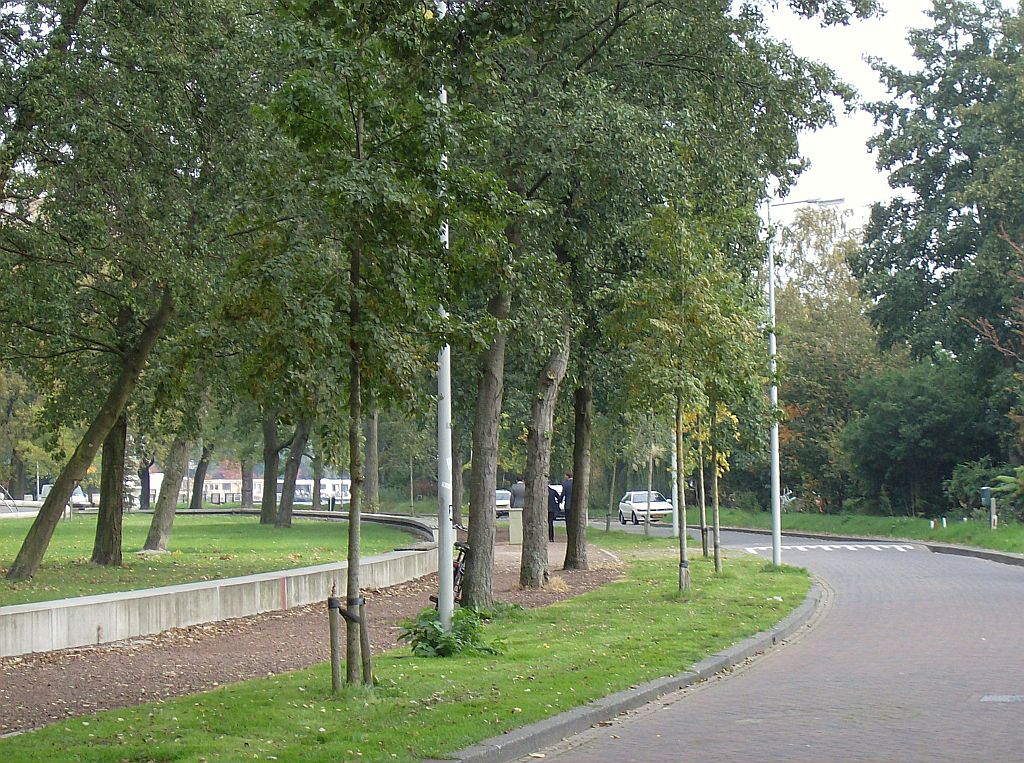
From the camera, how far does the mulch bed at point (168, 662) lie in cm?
1030

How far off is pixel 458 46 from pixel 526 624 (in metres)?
7.70

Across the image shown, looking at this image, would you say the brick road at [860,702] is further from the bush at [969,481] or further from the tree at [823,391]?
the tree at [823,391]

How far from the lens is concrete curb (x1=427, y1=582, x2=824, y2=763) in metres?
8.19

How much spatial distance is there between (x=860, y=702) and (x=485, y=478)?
307 inches

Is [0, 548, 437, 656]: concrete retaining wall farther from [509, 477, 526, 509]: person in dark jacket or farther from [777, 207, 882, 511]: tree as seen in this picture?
[777, 207, 882, 511]: tree

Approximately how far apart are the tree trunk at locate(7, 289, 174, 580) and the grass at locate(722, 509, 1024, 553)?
67.3ft

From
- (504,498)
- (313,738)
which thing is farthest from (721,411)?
(504,498)

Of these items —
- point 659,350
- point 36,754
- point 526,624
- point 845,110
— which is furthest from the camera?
point 845,110

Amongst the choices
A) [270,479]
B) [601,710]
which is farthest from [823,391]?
[601,710]

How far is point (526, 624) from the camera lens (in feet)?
52.2

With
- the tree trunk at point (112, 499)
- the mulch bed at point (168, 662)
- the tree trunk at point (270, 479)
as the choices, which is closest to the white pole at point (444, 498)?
the mulch bed at point (168, 662)

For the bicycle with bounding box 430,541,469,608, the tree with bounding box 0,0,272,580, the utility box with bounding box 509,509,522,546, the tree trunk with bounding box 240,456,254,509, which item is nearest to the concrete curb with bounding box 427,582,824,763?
the bicycle with bounding box 430,541,469,608

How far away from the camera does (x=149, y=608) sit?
49.6 feet

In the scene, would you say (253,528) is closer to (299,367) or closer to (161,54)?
(161,54)
